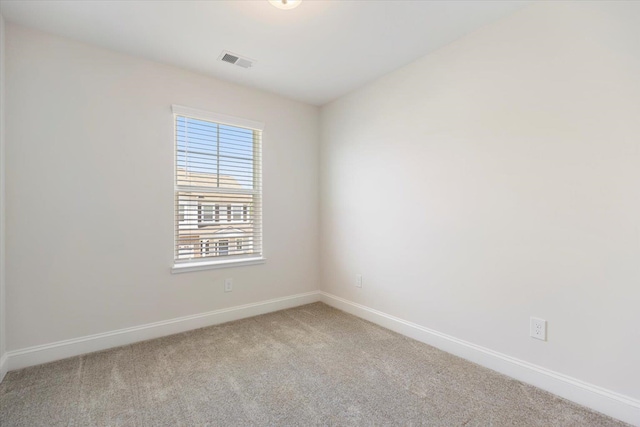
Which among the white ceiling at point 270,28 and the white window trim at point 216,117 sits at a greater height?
the white ceiling at point 270,28

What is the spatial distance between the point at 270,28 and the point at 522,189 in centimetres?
209

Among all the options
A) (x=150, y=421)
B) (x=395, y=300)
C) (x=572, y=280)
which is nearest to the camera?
(x=150, y=421)

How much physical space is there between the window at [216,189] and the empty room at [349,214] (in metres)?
0.02

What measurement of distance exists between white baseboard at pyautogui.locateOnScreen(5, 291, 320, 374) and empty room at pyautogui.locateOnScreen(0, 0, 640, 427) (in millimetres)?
15

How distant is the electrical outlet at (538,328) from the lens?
1867 millimetres

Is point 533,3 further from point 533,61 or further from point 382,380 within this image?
point 382,380

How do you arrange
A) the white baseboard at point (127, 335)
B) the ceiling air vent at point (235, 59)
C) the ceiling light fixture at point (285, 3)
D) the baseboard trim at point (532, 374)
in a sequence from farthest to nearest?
the ceiling air vent at point (235, 59), the white baseboard at point (127, 335), the ceiling light fixture at point (285, 3), the baseboard trim at point (532, 374)

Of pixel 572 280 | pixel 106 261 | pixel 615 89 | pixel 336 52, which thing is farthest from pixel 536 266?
pixel 106 261

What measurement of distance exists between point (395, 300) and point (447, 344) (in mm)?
577

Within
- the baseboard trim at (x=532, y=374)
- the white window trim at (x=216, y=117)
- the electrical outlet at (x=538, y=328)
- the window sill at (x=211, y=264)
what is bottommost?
the baseboard trim at (x=532, y=374)

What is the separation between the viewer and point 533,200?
1918mm

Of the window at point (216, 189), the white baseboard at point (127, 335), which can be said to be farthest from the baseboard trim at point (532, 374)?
the window at point (216, 189)

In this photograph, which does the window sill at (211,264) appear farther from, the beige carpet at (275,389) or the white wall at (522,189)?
the white wall at (522,189)

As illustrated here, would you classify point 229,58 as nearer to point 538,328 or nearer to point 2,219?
point 2,219
